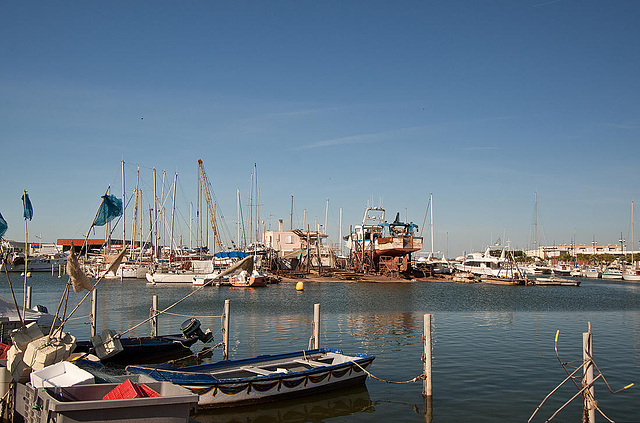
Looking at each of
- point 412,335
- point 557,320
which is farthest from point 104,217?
point 557,320

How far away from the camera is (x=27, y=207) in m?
17.8

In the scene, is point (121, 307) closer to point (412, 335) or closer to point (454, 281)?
point (412, 335)

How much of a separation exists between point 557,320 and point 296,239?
9096cm

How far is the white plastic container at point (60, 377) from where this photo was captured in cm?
1020

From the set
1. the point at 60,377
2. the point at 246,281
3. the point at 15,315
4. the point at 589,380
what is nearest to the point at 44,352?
the point at 60,377

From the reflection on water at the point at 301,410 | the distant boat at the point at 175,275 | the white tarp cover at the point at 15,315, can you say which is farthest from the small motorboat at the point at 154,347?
the distant boat at the point at 175,275

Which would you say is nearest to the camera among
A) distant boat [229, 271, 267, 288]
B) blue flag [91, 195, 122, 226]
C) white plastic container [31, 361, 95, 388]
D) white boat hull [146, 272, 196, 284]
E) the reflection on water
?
white plastic container [31, 361, 95, 388]

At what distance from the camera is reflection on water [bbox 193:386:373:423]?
594 inches

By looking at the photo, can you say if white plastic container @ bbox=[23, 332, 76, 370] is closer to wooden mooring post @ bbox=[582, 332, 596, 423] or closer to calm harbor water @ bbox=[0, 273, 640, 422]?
calm harbor water @ bbox=[0, 273, 640, 422]

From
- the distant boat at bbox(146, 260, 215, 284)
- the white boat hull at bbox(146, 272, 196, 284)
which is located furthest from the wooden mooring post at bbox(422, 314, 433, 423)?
the white boat hull at bbox(146, 272, 196, 284)

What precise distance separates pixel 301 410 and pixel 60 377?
764 centimetres

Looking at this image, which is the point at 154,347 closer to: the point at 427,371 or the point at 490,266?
the point at 427,371

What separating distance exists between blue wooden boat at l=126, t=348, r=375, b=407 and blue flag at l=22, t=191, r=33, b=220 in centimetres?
655

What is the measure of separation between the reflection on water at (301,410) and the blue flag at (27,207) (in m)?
9.04
